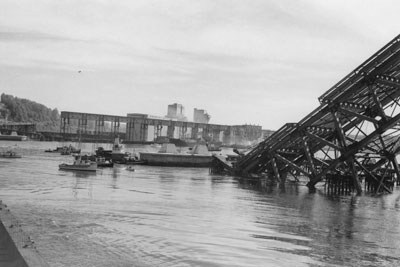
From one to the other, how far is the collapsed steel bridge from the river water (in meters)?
5.82

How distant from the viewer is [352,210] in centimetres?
4206

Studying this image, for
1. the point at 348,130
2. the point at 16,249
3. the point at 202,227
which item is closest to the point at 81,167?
the point at 348,130

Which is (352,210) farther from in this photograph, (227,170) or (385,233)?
(227,170)

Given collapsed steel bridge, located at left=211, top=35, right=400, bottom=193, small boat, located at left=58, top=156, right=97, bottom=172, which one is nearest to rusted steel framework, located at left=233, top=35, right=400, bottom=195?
collapsed steel bridge, located at left=211, top=35, right=400, bottom=193

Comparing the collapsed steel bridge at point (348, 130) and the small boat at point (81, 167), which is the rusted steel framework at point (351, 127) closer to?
the collapsed steel bridge at point (348, 130)

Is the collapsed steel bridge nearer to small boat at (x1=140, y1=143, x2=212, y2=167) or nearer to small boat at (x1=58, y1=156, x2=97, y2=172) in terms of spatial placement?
small boat at (x1=58, y1=156, x2=97, y2=172)

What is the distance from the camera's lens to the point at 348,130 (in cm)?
6116

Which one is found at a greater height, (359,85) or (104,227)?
(359,85)

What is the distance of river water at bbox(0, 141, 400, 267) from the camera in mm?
22422

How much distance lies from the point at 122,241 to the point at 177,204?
16.2 meters

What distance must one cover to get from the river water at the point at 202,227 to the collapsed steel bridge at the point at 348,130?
5815 millimetres

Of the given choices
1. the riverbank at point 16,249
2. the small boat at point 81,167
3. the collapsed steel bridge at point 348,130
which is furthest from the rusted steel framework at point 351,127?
the riverbank at point 16,249

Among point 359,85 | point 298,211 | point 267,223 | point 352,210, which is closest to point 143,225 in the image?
point 267,223

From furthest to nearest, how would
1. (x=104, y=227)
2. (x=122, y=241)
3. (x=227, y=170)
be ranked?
(x=227, y=170) < (x=104, y=227) < (x=122, y=241)
